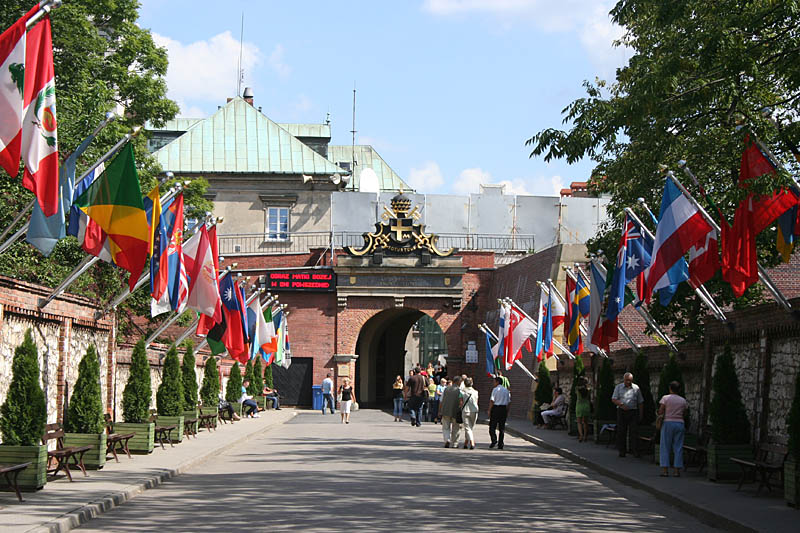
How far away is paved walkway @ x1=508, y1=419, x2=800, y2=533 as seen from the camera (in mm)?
13096

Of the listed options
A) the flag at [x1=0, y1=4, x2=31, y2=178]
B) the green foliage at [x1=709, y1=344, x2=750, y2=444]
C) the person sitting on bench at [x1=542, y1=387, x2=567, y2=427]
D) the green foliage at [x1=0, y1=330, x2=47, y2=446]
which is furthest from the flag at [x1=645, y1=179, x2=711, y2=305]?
A: the person sitting on bench at [x1=542, y1=387, x2=567, y2=427]

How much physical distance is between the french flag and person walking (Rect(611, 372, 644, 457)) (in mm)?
4695

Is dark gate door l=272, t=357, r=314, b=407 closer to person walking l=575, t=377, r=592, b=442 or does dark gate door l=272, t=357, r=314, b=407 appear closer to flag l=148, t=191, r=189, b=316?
person walking l=575, t=377, r=592, b=442

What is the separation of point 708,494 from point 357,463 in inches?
305

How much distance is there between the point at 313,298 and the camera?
180ft

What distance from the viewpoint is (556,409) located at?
117ft

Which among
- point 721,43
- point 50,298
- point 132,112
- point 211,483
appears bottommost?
point 211,483

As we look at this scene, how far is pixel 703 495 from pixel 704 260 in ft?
13.0

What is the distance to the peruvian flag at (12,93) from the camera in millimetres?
12008

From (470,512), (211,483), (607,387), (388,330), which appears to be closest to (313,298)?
(388,330)

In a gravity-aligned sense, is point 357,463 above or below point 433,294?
below

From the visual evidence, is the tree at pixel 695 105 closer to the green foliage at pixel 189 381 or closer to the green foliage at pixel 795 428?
the green foliage at pixel 795 428

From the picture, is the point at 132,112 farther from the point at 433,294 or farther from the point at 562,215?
the point at 562,215

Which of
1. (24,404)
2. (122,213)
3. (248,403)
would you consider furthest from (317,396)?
(24,404)
